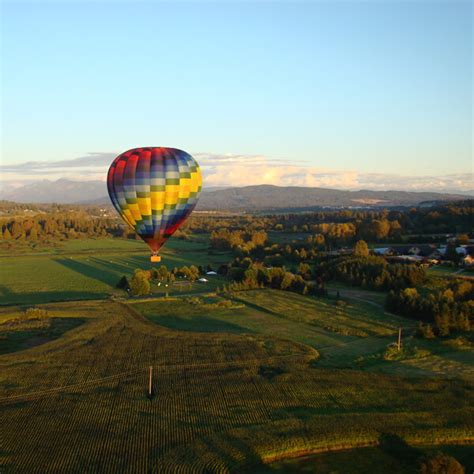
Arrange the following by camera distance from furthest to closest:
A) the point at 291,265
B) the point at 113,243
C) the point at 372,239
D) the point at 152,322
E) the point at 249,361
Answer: the point at 113,243
the point at 372,239
the point at 291,265
the point at 152,322
the point at 249,361

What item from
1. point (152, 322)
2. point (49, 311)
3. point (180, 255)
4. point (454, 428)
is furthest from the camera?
point (180, 255)

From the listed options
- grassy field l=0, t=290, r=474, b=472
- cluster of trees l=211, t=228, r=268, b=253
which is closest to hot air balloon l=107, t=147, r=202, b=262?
grassy field l=0, t=290, r=474, b=472

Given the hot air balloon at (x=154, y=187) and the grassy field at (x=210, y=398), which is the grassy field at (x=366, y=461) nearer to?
the grassy field at (x=210, y=398)

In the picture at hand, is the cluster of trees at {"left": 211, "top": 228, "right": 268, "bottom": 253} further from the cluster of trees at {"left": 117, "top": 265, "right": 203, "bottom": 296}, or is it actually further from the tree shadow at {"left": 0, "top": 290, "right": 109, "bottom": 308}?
the tree shadow at {"left": 0, "top": 290, "right": 109, "bottom": 308}

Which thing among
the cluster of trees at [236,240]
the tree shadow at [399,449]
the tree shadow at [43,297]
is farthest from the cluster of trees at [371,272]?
the tree shadow at [399,449]

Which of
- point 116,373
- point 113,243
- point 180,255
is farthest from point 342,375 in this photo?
point 113,243

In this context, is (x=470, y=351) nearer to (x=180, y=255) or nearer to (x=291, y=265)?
(x=291, y=265)

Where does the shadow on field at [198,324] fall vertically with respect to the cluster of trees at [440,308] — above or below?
below

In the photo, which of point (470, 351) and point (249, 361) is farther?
point (470, 351)
